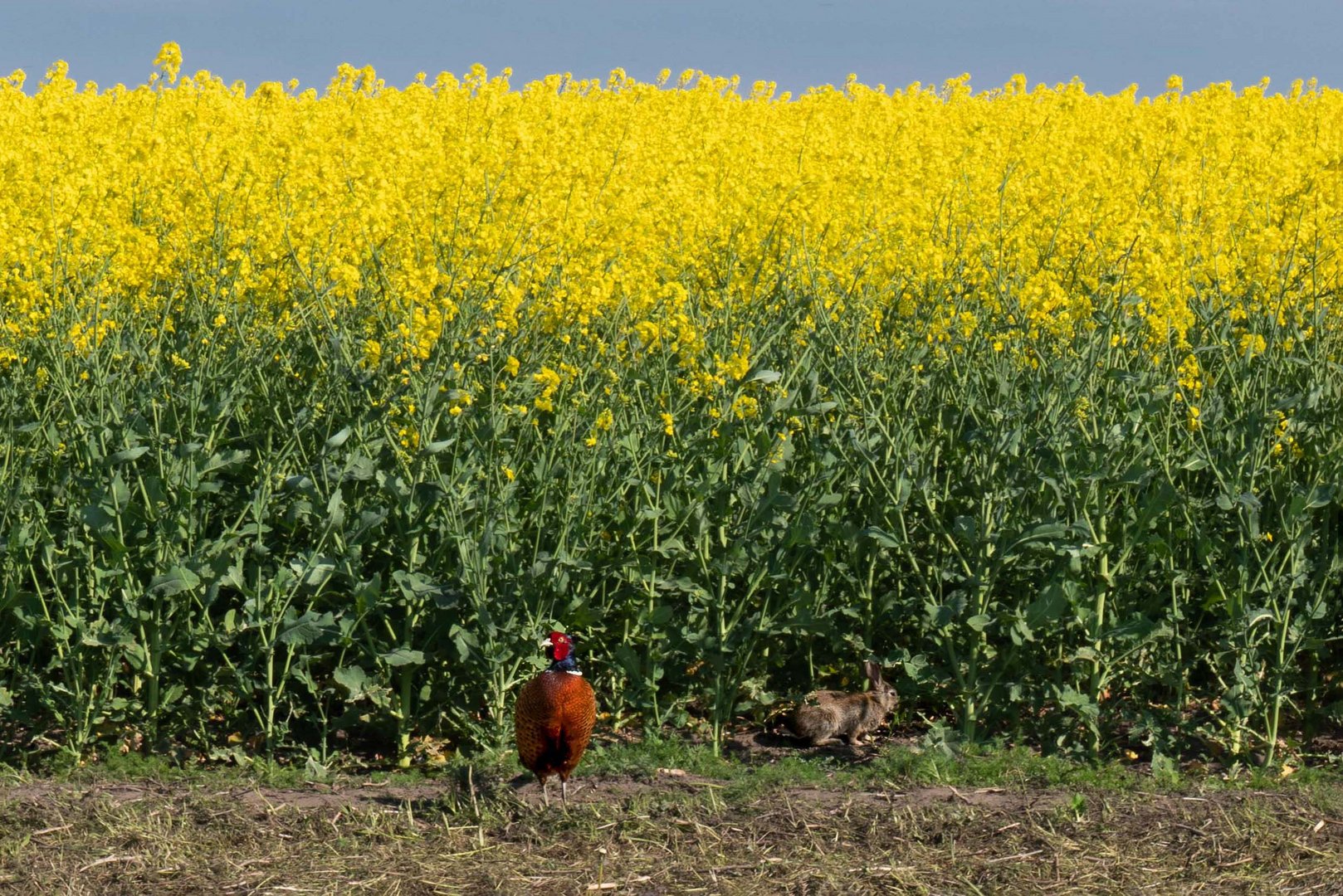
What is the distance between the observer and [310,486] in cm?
519

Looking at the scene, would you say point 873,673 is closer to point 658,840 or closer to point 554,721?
point 658,840

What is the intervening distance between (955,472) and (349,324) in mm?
2274

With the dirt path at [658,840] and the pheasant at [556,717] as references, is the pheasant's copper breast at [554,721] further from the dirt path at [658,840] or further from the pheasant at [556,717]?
the dirt path at [658,840]

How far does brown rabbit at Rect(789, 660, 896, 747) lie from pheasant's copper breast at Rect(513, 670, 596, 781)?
4.12ft

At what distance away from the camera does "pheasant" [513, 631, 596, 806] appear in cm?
438

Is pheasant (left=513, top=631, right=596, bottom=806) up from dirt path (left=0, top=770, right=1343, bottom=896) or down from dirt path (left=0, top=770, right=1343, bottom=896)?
up

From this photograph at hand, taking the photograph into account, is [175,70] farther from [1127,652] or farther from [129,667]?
[1127,652]

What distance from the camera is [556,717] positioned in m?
4.38

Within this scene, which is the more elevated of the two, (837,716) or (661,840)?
(837,716)

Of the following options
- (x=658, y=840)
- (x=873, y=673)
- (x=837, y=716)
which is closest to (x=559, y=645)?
(x=658, y=840)

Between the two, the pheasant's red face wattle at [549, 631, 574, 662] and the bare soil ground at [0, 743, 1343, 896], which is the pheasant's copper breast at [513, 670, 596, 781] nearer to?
the pheasant's red face wattle at [549, 631, 574, 662]

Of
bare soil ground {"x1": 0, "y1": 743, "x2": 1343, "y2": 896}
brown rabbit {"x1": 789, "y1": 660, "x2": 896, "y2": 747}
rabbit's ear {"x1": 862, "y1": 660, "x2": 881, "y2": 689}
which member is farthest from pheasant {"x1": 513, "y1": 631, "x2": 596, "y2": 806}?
rabbit's ear {"x1": 862, "y1": 660, "x2": 881, "y2": 689}

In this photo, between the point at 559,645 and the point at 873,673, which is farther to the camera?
the point at 873,673

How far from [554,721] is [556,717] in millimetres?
13
